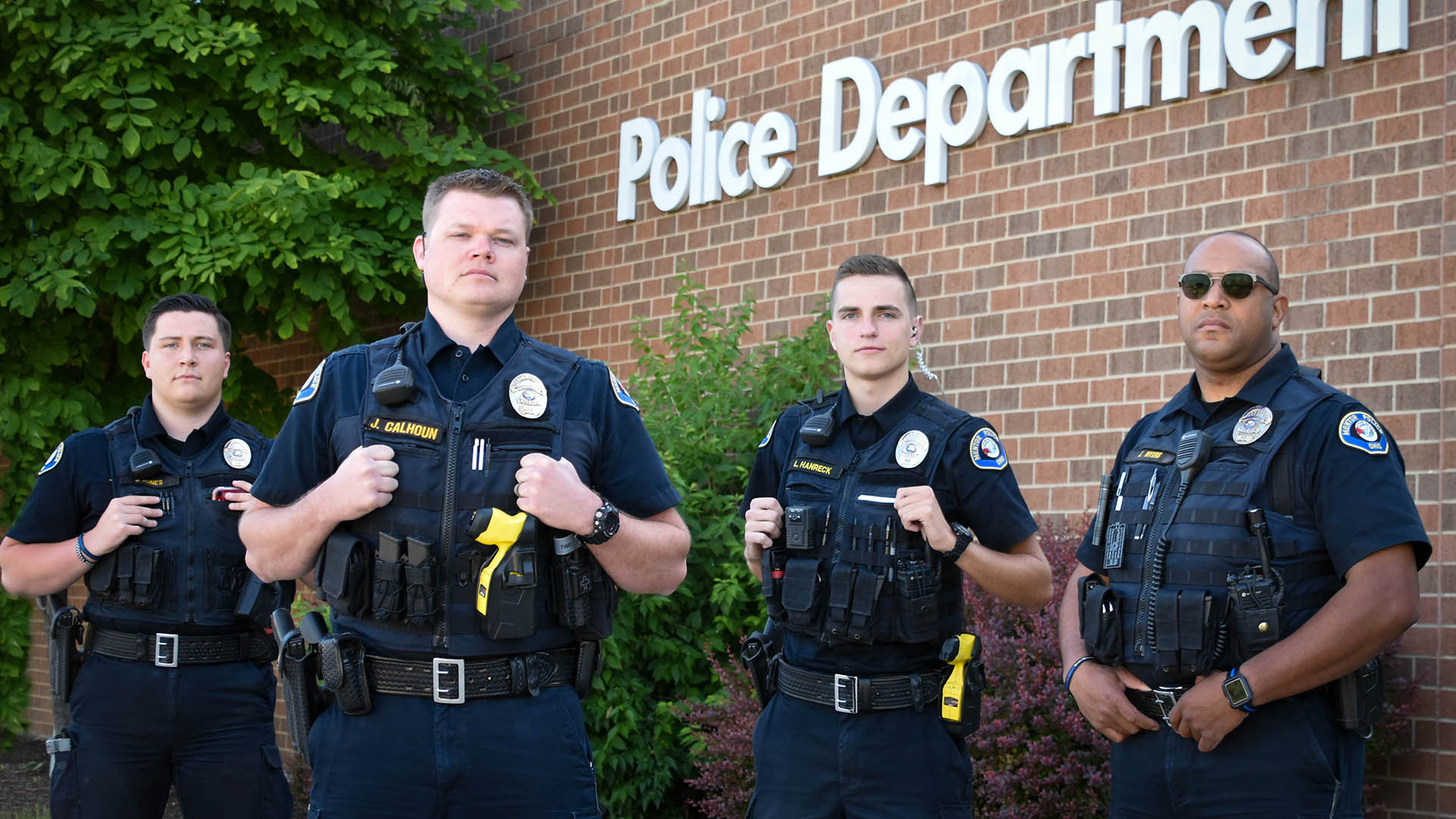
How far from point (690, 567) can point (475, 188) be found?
4172mm

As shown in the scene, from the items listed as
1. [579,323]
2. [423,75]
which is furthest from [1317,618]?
[423,75]

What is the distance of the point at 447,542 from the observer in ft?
11.5

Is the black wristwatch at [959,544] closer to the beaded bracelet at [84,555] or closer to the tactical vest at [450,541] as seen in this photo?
the tactical vest at [450,541]

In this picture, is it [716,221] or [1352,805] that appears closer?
[1352,805]

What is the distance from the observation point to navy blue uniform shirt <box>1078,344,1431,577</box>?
3625 millimetres

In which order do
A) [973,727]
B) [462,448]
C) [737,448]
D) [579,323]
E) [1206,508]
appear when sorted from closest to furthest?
[462,448] → [1206,508] → [973,727] → [737,448] → [579,323]

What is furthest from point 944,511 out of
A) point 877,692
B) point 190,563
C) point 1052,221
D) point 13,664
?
point 13,664

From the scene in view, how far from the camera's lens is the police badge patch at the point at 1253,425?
3863 mm

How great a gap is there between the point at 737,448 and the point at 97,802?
3.78 m

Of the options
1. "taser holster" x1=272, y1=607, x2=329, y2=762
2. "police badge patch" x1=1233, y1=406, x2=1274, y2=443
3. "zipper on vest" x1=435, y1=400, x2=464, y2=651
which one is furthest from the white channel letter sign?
"taser holster" x1=272, y1=607, x2=329, y2=762

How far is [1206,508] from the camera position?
12.6ft

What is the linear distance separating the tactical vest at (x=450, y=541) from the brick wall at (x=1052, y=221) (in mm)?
4010

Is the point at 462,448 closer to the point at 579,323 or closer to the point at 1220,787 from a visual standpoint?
the point at 1220,787

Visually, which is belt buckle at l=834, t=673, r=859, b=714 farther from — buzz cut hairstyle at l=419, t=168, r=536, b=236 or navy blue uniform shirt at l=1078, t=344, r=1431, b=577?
buzz cut hairstyle at l=419, t=168, r=536, b=236
